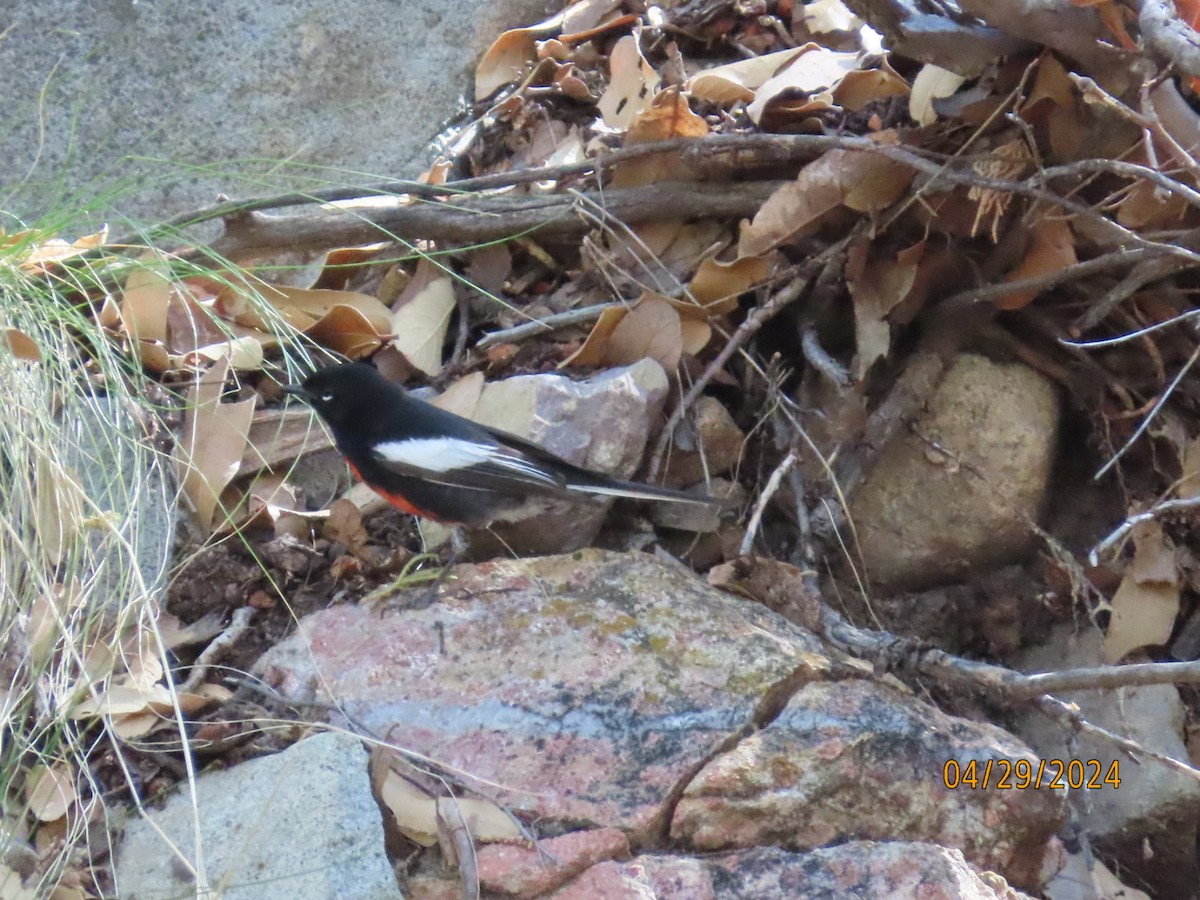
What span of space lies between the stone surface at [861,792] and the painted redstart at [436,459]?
0.73m

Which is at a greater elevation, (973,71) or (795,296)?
(973,71)

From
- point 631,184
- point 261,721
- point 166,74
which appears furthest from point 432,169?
point 261,721

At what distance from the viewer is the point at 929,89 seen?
319cm

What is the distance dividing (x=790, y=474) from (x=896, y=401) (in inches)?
13.1

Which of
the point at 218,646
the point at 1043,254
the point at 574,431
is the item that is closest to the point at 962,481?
the point at 1043,254

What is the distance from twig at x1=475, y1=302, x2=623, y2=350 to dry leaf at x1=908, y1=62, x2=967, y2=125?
3.10 ft

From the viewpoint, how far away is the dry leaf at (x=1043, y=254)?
120 inches

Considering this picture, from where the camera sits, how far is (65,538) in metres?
2.72

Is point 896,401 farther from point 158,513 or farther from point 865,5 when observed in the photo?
point 158,513

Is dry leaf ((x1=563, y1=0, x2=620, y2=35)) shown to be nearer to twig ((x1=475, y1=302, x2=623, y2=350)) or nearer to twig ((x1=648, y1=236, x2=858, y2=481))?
twig ((x1=475, y1=302, x2=623, y2=350))

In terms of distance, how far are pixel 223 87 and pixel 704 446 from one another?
7.28ft

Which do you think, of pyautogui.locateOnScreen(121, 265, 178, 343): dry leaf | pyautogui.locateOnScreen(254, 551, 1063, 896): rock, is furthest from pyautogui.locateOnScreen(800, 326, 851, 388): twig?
pyautogui.locateOnScreen(121, 265, 178, 343): dry leaf

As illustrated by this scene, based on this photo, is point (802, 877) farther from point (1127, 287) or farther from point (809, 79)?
point (809, 79)

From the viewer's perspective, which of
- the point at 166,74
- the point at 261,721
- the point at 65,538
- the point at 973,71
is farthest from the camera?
the point at 166,74
